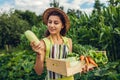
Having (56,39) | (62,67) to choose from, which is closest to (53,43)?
(56,39)

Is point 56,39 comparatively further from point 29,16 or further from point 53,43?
point 29,16

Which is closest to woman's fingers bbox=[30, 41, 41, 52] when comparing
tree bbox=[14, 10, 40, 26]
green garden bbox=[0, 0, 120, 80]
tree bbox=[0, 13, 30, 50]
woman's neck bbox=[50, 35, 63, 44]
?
woman's neck bbox=[50, 35, 63, 44]

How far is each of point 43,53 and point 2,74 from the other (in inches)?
133

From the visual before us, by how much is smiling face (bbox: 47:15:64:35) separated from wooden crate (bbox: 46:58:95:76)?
39 centimetres

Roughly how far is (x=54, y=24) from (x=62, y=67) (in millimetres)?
614

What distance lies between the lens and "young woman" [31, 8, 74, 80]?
4.01 meters

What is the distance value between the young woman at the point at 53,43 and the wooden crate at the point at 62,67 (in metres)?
0.15

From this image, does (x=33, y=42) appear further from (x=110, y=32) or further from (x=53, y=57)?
(x=110, y=32)

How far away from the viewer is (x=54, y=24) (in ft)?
13.6

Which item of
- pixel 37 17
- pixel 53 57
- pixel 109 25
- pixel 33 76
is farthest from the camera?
pixel 37 17

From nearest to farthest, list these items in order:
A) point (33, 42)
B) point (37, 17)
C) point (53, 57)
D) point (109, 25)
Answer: point (33, 42) → point (53, 57) → point (109, 25) → point (37, 17)

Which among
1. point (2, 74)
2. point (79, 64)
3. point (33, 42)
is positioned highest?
point (33, 42)

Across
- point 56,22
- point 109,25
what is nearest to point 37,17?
point 109,25

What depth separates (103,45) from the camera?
7.91 meters
